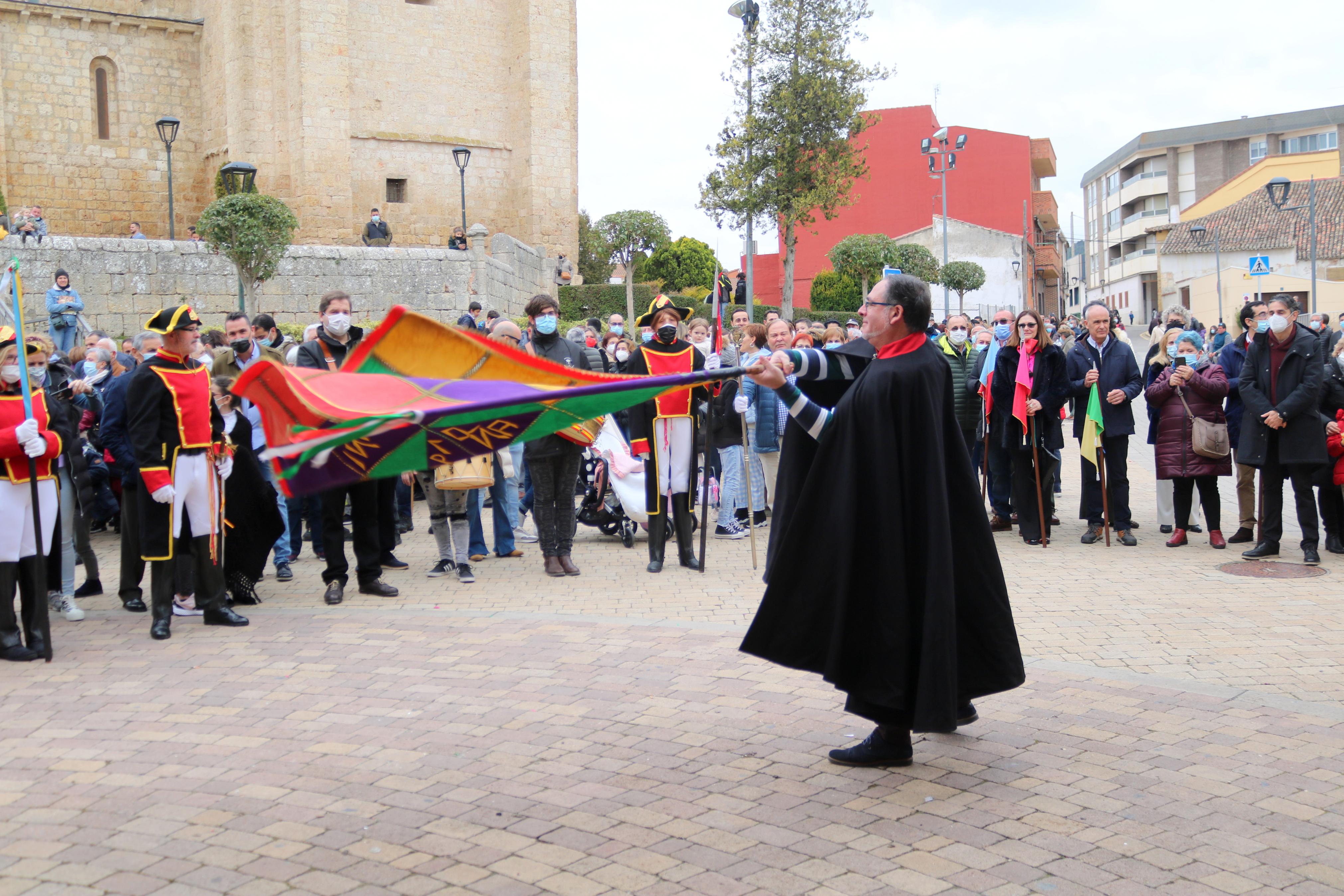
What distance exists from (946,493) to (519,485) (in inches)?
356

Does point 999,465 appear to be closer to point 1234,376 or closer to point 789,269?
point 1234,376

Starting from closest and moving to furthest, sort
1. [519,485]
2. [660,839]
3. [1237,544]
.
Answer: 1. [660,839]
2. [1237,544]
3. [519,485]

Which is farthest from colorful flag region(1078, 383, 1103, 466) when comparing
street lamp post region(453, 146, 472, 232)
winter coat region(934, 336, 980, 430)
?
street lamp post region(453, 146, 472, 232)

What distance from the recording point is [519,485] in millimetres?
13125

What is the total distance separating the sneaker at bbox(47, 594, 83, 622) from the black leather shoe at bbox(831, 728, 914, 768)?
577 centimetres

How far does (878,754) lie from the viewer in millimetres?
4648

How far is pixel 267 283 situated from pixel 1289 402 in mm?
21889

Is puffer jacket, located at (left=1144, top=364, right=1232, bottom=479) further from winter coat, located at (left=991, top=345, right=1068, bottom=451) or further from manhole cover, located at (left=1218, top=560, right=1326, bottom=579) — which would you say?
manhole cover, located at (left=1218, top=560, right=1326, bottom=579)

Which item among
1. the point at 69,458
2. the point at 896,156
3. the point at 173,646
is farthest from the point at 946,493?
the point at 896,156

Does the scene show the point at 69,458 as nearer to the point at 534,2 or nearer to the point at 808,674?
the point at 808,674

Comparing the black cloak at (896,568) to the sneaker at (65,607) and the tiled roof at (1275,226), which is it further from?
the tiled roof at (1275,226)

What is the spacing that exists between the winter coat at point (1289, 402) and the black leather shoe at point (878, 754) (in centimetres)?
626

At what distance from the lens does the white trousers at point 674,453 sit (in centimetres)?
932

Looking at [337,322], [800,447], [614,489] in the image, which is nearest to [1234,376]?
[614,489]
